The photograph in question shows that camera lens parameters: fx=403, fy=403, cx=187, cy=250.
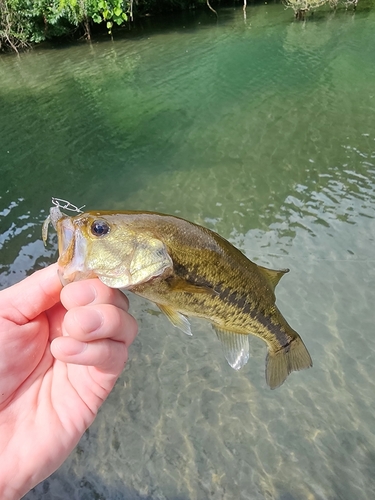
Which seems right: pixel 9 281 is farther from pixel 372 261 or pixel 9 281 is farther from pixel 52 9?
pixel 52 9

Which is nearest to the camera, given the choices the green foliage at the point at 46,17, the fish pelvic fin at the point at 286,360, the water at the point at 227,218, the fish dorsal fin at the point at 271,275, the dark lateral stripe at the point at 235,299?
the dark lateral stripe at the point at 235,299

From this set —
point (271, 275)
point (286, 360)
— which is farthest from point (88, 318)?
point (286, 360)

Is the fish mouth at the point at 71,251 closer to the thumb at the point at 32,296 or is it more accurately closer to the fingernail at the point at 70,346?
the fingernail at the point at 70,346

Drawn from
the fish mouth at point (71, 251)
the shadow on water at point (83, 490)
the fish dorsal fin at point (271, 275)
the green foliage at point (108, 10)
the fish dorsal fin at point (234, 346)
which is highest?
the green foliage at point (108, 10)

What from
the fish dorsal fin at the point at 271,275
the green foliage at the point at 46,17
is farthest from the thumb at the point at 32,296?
the green foliage at the point at 46,17

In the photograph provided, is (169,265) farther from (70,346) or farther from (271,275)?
(271,275)

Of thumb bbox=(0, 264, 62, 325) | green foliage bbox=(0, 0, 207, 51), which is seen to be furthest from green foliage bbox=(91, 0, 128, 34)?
thumb bbox=(0, 264, 62, 325)

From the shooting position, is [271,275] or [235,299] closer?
[235,299]
